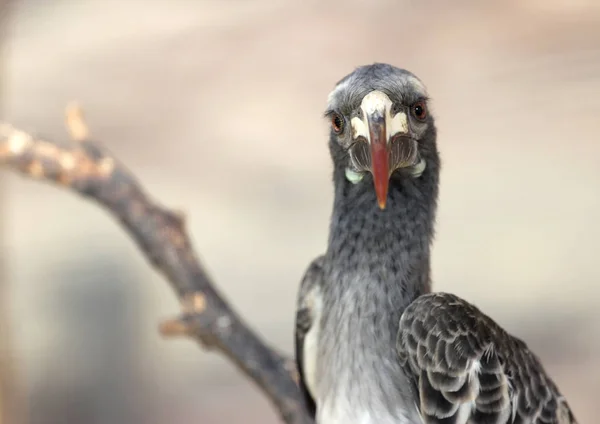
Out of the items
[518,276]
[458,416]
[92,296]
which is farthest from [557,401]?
[92,296]

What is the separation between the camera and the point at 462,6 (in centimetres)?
484

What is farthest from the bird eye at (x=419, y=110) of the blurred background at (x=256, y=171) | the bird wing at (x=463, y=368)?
the blurred background at (x=256, y=171)

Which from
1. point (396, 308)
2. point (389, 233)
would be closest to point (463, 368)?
point (396, 308)

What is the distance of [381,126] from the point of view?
5.48ft

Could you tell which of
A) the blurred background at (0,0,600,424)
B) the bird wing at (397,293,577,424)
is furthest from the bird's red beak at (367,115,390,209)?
the blurred background at (0,0,600,424)

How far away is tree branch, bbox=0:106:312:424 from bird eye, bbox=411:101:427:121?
0.80 metres

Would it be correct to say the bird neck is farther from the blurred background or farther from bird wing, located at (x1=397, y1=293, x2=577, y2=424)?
the blurred background

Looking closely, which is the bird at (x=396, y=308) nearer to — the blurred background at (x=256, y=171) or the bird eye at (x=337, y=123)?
the bird eye at (x=337, y=123)

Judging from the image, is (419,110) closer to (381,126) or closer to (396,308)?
(381,126)

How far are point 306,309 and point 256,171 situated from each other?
3.14 metres

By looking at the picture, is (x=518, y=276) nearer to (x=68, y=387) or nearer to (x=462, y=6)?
(x=462, y=6)

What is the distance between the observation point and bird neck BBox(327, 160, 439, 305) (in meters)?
1.79

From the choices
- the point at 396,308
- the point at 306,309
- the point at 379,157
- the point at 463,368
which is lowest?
the point at 463,368

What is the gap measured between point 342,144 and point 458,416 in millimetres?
618
